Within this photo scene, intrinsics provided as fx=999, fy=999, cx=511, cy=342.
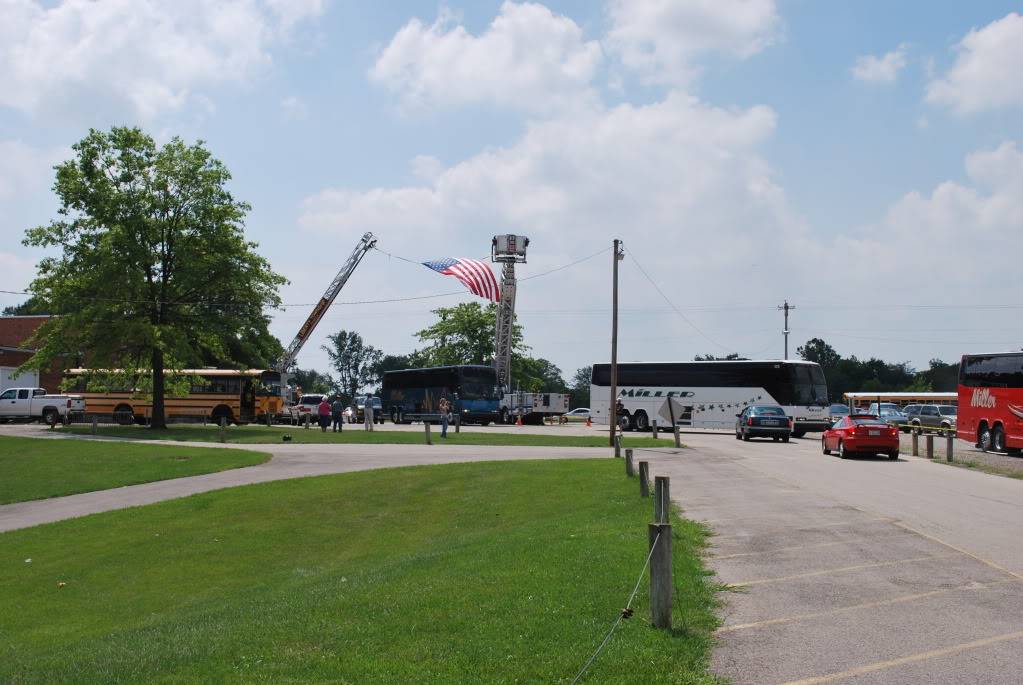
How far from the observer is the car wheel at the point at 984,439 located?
35.8 metres

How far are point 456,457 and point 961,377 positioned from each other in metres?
19.7

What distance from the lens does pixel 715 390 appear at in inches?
2057

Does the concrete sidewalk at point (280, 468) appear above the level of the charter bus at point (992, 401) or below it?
below

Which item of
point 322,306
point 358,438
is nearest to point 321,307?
point 322,306

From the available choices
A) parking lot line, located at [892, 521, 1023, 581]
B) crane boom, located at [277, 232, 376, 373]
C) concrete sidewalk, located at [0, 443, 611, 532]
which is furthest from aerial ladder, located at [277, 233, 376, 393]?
parking lot line, located at [892, 521, 1023, 581]

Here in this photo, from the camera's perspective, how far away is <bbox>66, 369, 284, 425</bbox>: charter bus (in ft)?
190

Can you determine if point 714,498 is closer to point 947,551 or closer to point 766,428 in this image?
point 947,551

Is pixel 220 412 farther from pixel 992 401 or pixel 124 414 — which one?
pixel 992 401

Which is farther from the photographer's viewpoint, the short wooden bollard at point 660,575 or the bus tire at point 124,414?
the bus tire at point 124,414

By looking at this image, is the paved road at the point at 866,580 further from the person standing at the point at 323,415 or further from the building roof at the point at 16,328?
the building roof at the point at 16,328

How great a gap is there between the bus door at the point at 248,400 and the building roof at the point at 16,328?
3357 cm

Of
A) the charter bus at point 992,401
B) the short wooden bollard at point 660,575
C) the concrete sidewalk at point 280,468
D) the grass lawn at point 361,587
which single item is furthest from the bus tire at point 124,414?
the short wooden bollard at point 660,575

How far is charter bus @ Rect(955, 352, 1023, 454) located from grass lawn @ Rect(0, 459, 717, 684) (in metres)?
17.2

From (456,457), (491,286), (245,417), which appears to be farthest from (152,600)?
(245,417)
